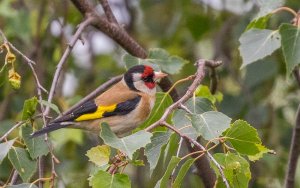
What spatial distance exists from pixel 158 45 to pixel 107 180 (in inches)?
163

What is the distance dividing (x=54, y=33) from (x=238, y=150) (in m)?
3.79

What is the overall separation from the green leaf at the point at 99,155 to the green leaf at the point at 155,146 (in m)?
0.16

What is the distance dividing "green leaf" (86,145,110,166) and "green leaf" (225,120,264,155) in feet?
1.49

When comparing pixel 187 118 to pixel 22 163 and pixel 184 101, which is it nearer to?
pixel 184 101

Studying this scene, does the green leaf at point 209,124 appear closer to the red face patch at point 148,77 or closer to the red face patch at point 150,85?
the red face patch at point 148,77

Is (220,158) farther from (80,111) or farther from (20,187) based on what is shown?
(80,111)

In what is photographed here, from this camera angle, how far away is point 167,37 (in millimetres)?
6766

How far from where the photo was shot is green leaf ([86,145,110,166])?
3008 mm

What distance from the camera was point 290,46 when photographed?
3.62 metres

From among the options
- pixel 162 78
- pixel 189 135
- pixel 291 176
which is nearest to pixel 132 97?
pixel 162 78

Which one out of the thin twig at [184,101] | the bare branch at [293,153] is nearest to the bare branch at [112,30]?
the thin twig at [184,101]

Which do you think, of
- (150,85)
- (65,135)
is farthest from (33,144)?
(65,135)

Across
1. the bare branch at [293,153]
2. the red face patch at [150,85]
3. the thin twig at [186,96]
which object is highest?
the thin twig at [186,96]

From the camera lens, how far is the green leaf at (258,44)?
3785mm
